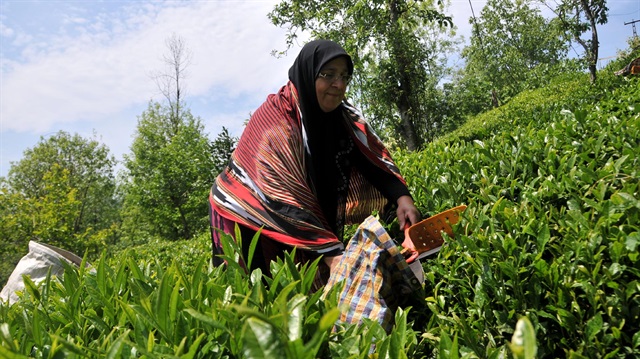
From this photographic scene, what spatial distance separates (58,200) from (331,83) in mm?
24784

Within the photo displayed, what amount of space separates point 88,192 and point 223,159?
61.8ft

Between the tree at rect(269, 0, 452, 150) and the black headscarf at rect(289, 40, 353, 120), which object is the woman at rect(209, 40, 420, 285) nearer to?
the black headscarf at rect(289, 40, 353, 120)

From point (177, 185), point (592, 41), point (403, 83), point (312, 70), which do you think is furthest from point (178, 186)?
point (312, 70)

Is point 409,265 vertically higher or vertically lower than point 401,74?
lower

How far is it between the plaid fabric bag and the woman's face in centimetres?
106

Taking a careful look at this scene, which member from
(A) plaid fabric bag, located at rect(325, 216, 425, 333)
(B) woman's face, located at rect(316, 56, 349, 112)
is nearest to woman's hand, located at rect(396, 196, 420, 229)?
(A) plaid fabric bag, located at rect(325, 216, 425, 333)

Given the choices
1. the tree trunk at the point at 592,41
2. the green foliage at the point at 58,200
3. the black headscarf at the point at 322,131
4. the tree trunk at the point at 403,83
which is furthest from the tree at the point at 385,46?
the green foliage at the point at 58,200

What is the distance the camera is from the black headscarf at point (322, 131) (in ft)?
8.59

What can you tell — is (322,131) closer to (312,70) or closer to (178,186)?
(312,70)

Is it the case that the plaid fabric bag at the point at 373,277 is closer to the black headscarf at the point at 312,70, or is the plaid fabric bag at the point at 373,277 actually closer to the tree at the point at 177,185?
the black headscarf at the point at 312,70

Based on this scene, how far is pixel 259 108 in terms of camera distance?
108 inches

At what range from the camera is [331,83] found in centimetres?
261

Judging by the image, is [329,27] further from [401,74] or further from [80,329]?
[80,329]

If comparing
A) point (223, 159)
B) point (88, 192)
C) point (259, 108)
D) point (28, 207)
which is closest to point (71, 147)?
point (88, 192)
